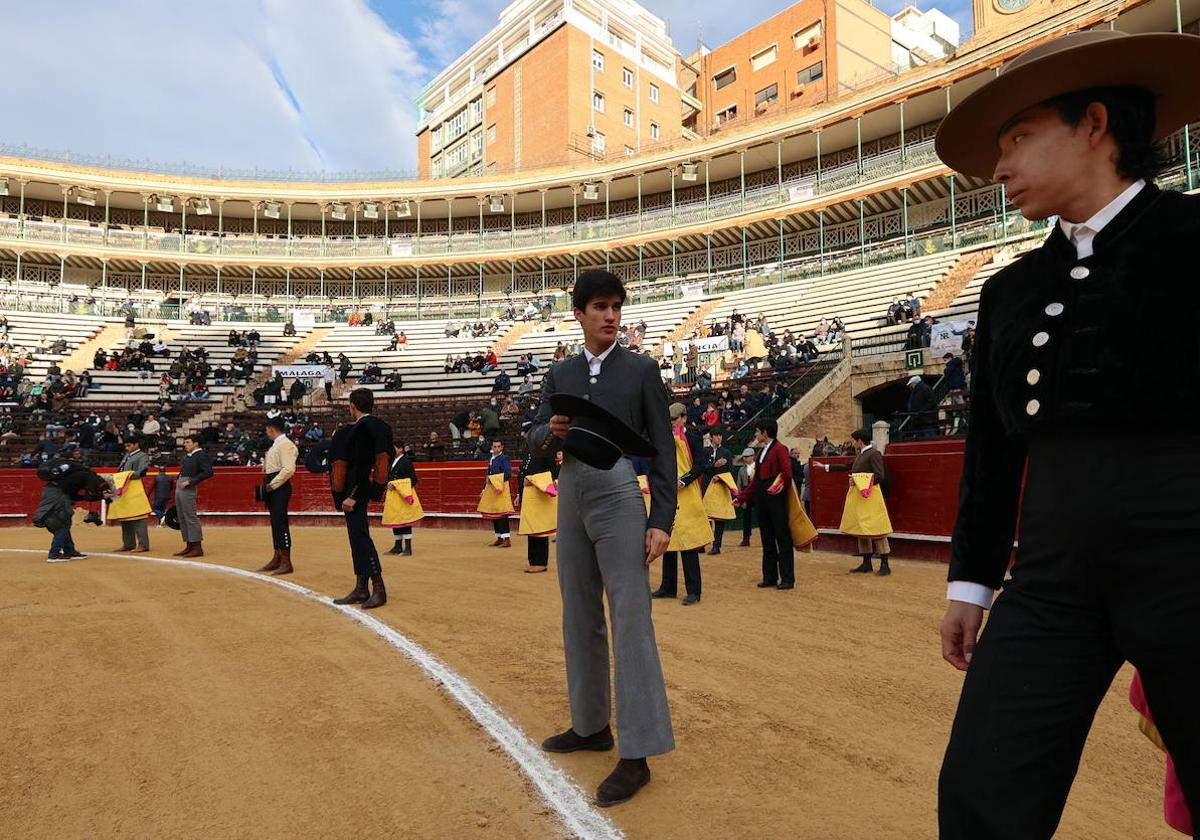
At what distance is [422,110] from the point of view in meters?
68.1

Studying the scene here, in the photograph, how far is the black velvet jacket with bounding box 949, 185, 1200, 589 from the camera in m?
1.45

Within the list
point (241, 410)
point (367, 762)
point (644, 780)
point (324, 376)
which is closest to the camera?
point (644, 780)

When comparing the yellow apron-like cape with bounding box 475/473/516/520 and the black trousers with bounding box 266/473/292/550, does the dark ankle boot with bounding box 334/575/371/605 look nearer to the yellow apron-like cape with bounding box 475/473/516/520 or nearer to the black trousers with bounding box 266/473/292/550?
the black trousers with bounding box 266/473/292/550

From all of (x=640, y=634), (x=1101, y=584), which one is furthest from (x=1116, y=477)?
(x=640, y=634)

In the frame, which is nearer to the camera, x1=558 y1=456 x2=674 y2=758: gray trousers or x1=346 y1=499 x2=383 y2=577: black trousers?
x1=558 y1=456 x2=674 y2=758: gray trousers

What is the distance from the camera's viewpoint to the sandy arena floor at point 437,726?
9.24 ft

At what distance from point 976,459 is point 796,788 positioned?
5.92ft

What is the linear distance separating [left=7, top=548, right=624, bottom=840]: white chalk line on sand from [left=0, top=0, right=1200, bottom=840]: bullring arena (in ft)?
0.08

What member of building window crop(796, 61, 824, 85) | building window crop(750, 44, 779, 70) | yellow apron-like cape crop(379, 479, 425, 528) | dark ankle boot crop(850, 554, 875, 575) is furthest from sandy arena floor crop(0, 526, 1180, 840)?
building window crop(750, 44, 779, 70)

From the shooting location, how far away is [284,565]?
939 centimetres

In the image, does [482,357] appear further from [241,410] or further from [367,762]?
[367,762]

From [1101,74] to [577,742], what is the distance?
292 cm

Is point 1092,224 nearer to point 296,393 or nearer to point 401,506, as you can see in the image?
point 401,506

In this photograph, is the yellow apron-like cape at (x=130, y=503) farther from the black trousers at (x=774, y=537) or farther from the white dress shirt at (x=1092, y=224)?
the white dress shirt at (x=1092, y=224)
